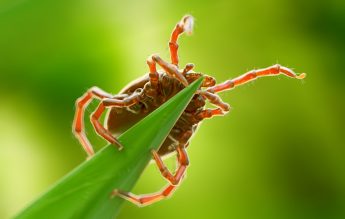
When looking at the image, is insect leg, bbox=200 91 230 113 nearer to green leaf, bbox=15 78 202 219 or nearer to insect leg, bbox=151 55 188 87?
insect leg, bbox=151 55 188 87

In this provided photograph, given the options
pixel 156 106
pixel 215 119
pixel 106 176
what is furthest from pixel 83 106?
pixel 215 119

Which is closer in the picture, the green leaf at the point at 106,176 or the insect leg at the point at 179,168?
the green leaf at the point at 106,176

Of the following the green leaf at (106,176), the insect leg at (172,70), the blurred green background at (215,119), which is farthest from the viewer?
the blurred green background at (215,119)

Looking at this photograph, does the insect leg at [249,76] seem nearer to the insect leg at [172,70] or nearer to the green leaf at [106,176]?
the insect leg at [172,70]

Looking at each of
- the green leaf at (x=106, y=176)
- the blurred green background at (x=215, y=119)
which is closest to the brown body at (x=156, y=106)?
the green leaf at (x=106, y=176)

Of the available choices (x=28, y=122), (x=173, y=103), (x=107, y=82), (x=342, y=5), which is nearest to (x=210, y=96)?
(x=173, y=103)

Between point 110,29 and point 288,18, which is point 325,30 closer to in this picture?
point 288,18
